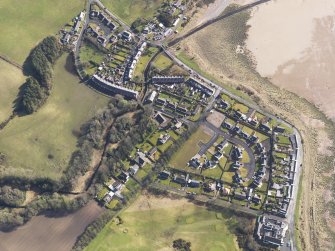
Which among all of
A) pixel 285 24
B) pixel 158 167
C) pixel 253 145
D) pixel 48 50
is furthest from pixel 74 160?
pixel 285 24

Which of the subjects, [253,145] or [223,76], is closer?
[253,145]

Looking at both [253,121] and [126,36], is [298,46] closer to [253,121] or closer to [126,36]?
[253,121]

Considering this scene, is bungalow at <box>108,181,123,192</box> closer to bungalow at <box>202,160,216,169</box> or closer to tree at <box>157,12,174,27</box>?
bungalow at <box>202,160,216,169</box>

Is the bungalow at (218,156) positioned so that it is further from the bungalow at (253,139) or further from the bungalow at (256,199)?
the bungalow at (256,199)

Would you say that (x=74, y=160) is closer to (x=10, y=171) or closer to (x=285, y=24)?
(x=10, y=171)

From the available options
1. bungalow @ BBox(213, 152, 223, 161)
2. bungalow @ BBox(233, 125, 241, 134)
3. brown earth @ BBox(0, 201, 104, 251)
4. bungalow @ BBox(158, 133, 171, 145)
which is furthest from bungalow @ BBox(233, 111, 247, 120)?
brown earth @ BBox(0, 201, 104, 251)

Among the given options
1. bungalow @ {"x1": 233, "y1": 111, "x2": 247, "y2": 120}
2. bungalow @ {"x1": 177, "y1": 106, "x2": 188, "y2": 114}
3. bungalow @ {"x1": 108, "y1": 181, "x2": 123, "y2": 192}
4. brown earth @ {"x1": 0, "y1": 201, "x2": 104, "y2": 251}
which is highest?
bungalow @ {"x1": 233, "y1": 111, "x2": 247, "y2": 120}
